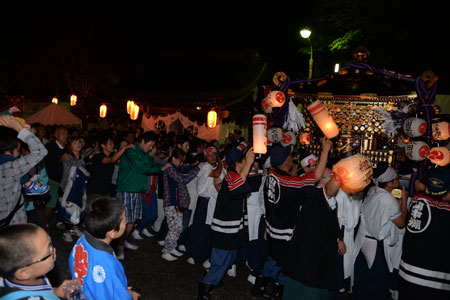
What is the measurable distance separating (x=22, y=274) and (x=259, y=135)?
2837 millimetres

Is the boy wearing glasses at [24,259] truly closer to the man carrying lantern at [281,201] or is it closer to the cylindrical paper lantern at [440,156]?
the man carrying lantern at [281,201]

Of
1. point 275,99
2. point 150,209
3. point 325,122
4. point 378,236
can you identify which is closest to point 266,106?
point 275,99

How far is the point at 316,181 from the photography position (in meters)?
3.42

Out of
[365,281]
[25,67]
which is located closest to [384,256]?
[365,281]

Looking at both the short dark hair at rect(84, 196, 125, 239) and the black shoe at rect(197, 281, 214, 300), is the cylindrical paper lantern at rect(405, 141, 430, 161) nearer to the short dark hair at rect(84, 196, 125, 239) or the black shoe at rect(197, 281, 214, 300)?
the black shoe at rect(197, 281, 214, 300)

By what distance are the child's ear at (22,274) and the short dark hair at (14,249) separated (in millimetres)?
16

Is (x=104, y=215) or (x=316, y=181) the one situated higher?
(x=316, y=181)

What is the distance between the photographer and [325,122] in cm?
389

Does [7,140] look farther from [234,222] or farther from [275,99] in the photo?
[275,99]

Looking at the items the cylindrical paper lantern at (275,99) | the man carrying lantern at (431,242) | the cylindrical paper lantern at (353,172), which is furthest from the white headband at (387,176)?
the cylindrical paper lantern at (275,99)

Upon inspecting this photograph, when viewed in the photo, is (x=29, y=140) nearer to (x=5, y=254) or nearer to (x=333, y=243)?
(x=5, y=254)

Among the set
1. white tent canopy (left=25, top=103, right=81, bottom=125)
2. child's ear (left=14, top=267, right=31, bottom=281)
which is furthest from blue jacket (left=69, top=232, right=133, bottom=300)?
white tent canopy (left=25, top=103, right=81, bottom=125)

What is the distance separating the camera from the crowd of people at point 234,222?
237 cm

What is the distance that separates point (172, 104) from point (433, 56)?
39.3ft
